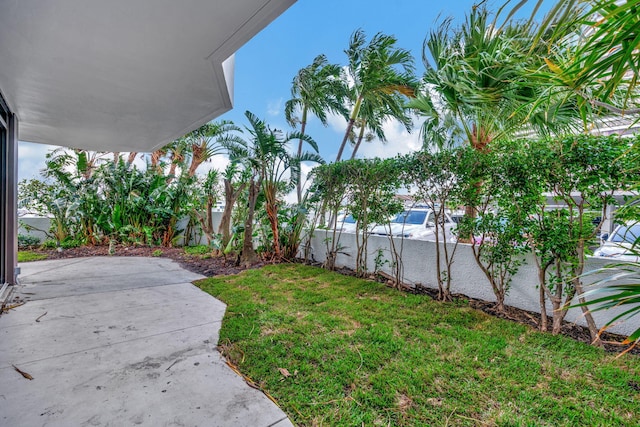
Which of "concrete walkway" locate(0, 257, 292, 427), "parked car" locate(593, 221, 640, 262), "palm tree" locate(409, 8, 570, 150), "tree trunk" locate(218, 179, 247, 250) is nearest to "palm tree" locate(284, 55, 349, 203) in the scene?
"tree trunk" locate(218, 179, 247, 250)

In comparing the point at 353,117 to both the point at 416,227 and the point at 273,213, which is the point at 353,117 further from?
the point at 273,213

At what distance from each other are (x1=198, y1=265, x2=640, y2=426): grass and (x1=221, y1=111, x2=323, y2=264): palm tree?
2417 mm

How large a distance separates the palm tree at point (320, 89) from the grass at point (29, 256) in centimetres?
630

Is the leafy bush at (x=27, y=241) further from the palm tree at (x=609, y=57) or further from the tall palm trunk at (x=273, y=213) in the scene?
the palm tree at (x=609, y=57)

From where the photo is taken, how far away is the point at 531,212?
281 cm

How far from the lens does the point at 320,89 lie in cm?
786

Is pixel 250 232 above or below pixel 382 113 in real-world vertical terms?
below

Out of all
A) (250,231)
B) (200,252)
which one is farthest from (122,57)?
(200,252)

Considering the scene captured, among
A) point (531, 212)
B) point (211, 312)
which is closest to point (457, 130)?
→ point (531, 212)

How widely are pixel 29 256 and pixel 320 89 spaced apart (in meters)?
7.89

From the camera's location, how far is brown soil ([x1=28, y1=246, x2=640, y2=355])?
8.63ft

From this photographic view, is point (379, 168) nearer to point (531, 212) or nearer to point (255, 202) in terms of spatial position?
point (531, 212)

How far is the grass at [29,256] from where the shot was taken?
19.5 feet

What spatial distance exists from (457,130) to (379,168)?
1403 millimetres
